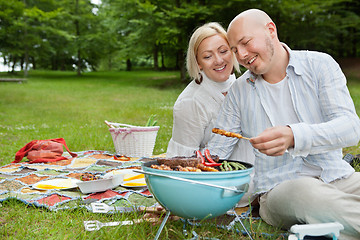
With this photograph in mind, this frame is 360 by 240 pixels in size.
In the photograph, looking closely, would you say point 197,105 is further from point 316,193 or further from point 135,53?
point 135,53

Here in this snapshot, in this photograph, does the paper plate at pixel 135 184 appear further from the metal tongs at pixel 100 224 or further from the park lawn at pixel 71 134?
the metal tongs at pixel 100 224

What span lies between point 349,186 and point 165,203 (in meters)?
1.24

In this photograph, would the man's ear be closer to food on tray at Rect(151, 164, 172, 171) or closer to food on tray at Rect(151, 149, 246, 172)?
food on tray at Rect(151, 149, 246, 172)

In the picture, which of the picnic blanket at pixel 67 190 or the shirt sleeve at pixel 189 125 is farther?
the shirt sleeve at pixel 189 125

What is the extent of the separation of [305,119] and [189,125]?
4.17ft

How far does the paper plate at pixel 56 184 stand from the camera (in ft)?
11.4

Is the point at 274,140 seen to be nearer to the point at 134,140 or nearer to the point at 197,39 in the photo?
the point at 197,39

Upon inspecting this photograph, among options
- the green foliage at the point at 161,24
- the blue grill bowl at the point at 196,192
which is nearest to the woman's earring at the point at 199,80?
the blue grill bowl at the point at 196,192

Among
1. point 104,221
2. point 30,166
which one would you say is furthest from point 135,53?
point 104,221

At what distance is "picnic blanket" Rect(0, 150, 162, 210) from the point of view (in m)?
3.07

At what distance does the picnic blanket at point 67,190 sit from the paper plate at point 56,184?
40mm

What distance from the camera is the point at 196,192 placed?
193 centimetres

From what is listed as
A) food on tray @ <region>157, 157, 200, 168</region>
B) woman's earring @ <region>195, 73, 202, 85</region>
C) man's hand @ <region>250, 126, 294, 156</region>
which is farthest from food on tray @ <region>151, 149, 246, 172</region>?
woman's earring @ <region>195, 73, 202, 85</region>

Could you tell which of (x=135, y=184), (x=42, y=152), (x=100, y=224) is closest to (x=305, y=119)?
(x=100, y=224)
